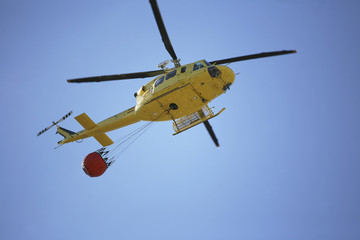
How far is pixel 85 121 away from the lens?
1481cm

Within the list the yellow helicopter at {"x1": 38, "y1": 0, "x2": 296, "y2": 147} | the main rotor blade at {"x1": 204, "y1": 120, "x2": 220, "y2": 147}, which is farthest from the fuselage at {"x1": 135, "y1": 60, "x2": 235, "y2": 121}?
the main rotor blade at {"x1": 204, "y1": 120, "x2": 220, "y2": 147}

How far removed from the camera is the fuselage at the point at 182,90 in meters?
11.6

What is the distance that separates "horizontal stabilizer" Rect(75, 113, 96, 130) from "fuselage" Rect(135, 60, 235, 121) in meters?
3.14

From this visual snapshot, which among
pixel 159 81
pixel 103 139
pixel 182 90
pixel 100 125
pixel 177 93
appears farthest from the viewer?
pixel 103 139

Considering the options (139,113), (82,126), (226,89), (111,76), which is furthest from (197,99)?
(82,126)

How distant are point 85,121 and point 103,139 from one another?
5.85 feet

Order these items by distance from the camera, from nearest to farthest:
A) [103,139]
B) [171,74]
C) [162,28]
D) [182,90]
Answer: [162,28] < [182,90] < [171,74] < [103,139]

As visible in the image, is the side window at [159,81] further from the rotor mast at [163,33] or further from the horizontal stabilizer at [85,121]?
the horizontal stabilizer at [85,121]

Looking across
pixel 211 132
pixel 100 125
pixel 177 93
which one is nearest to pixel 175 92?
pixel 177 93

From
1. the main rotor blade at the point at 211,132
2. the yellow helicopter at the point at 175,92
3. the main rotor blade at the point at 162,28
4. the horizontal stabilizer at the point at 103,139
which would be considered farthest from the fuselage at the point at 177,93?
the main rotor blade at the point at 211,132

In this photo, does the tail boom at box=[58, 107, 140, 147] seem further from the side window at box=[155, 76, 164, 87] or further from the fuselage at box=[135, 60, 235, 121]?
the side window at box=[155, 76, 164, 87]

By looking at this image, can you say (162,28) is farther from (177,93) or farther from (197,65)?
(177,93)

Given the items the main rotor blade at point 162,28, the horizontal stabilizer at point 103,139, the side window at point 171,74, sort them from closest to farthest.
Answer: the main rotor blade at point 162,28, the side window at point 171,74, the horizontal stabilizer at point 103,139

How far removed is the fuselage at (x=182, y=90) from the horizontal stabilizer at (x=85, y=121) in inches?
124
